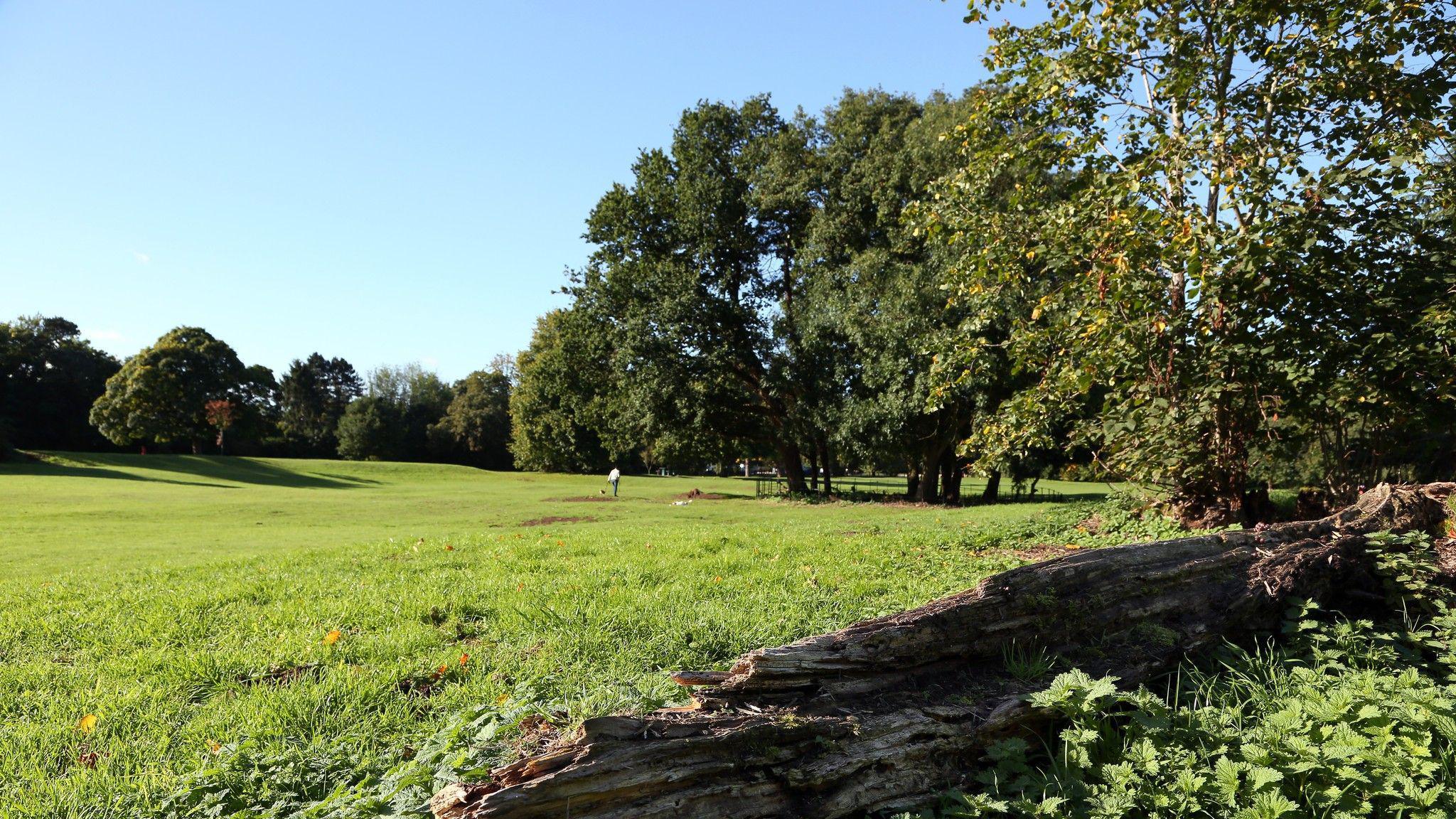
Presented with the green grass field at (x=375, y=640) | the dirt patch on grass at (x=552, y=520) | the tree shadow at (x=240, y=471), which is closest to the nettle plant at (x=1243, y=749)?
the green grass field at (x=375, y=640)

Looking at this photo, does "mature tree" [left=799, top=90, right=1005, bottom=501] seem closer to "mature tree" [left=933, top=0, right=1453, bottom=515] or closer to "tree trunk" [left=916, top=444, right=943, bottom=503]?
"tree trunk" [left=916, top=444, right=943, bottom=503]

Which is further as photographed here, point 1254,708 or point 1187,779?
point 1254,708

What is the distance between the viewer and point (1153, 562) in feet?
14.9

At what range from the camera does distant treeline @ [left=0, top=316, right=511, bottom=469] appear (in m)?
51.1

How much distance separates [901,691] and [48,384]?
7124cm

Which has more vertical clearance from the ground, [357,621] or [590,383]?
[590,383]

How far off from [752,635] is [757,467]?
256ft

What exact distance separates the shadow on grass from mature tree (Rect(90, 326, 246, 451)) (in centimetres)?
595

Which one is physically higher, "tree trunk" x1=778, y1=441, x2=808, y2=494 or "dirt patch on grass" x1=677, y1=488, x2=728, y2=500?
"tree trunk" x1=778, y1=441, x2=808, y2=494

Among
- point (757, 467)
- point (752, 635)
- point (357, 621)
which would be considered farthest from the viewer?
point (757, 467)

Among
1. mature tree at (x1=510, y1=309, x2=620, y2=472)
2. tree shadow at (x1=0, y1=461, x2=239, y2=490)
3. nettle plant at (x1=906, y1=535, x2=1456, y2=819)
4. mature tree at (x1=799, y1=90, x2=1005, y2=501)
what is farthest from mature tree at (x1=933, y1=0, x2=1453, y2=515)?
tree shadow at (x1=0, y1=461, x2=239, y2=490)

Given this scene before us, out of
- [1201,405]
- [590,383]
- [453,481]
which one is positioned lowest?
[453,481]

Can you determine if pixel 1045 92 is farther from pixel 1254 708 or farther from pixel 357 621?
pixel 357 621

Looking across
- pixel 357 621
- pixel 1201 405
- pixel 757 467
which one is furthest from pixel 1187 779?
pixel 757 467
